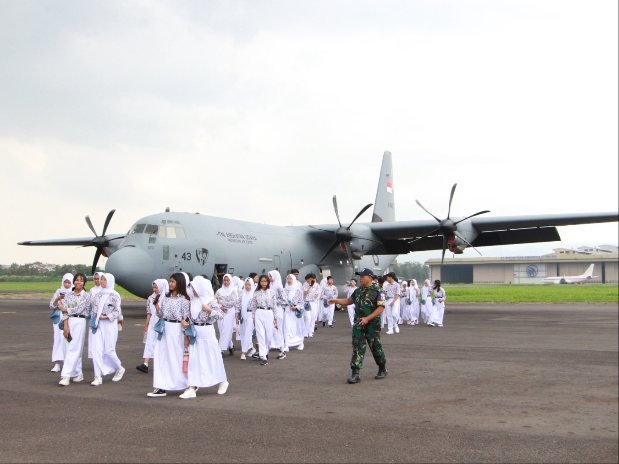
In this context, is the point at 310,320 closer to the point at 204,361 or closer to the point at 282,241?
the point at 204,361

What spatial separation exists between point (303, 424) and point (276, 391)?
2292 millimetres

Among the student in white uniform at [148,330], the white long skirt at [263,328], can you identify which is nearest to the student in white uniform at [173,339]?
the student in white uniform at [148,330]

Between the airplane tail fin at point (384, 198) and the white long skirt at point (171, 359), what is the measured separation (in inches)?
1157

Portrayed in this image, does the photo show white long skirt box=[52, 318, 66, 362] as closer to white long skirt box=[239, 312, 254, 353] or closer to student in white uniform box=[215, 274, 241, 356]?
student in white uniform box=[215, 274, 241, 356]

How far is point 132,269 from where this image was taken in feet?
69.2

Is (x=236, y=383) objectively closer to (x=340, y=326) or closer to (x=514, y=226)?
(x=340, y=326)

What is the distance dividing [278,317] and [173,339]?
4.47 m

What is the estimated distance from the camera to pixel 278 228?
1225 inches

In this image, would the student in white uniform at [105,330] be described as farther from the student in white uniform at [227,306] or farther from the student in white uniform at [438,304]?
the student in white uniform at [438,304]

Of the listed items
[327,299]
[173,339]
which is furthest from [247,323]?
[327,299]

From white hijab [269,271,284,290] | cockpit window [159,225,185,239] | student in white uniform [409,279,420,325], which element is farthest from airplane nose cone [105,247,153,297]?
student in white uniform [409,279,420,325]

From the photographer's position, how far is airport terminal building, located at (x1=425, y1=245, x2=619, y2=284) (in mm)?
3812

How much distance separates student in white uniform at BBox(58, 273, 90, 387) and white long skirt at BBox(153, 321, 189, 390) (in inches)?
71.6

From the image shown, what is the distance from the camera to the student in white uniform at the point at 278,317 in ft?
44.9
